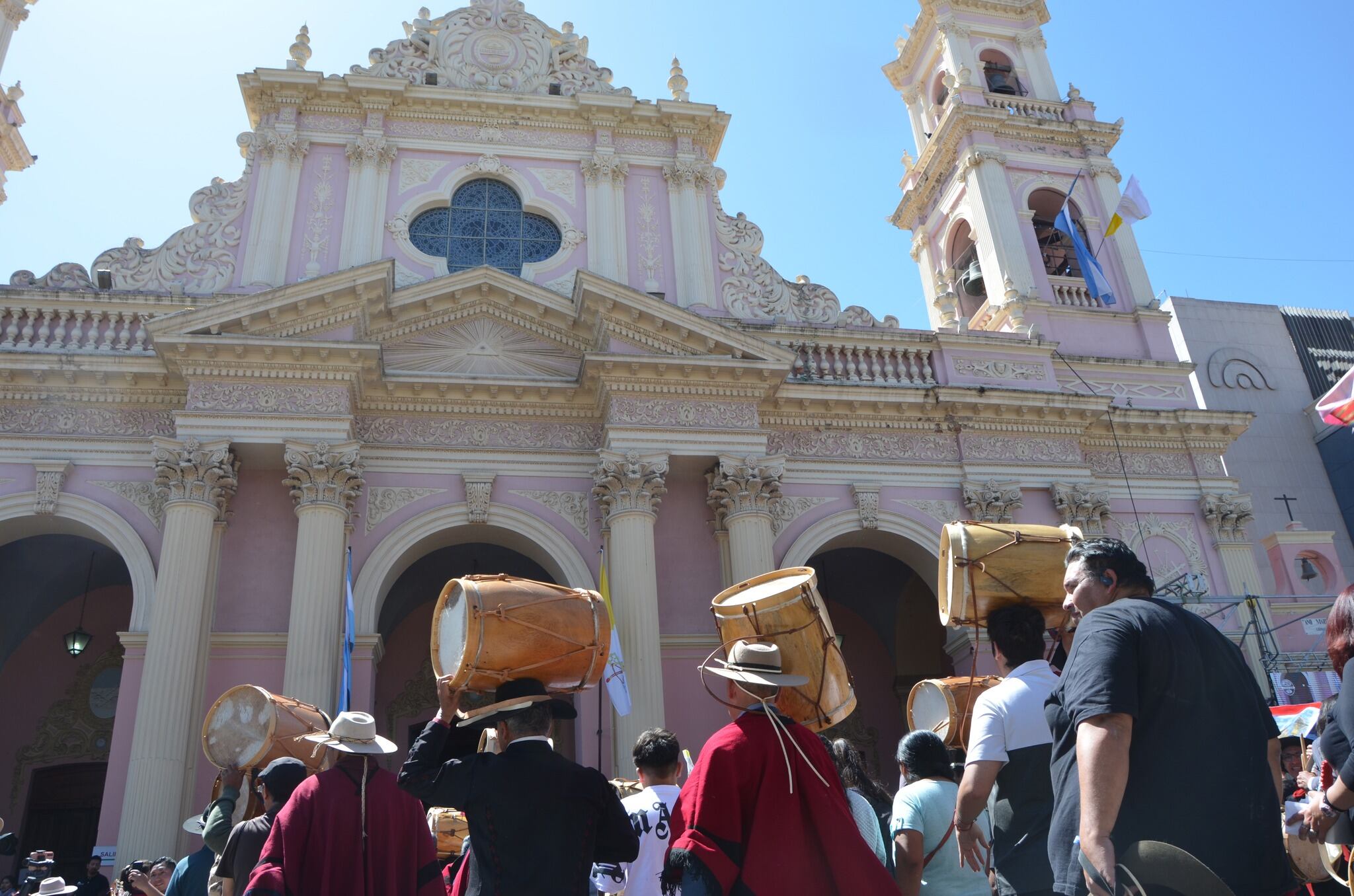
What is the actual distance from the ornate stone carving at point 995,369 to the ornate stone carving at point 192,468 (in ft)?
36.7

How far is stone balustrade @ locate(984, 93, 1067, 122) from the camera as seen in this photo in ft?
70.2

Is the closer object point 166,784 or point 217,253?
point 166,784

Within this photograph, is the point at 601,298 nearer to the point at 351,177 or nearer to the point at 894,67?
the point at 351,177

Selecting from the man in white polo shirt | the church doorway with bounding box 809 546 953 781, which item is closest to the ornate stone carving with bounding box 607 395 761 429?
the church doorway with bounding box 809 546 953 781

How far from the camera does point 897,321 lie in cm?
1711

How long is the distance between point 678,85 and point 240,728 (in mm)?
14585

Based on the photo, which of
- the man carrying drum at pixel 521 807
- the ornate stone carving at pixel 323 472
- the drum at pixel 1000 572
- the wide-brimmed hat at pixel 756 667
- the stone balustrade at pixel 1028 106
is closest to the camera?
the wide-brimmed hat at pixel 756 667

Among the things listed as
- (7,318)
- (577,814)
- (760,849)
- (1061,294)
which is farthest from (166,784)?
(1061,294)

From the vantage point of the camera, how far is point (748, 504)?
14266 mm

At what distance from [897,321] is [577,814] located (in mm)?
13845

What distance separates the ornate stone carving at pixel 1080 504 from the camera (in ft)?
51.5

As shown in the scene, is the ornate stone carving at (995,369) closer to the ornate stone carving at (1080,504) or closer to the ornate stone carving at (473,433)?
the ornate stone carving at (1080,504)

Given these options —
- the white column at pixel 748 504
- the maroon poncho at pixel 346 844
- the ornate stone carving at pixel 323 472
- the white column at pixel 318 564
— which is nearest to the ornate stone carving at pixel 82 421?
the ornate stone carving at pixel 323 472

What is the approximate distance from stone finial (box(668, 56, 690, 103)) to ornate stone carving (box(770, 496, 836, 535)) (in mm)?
8046
